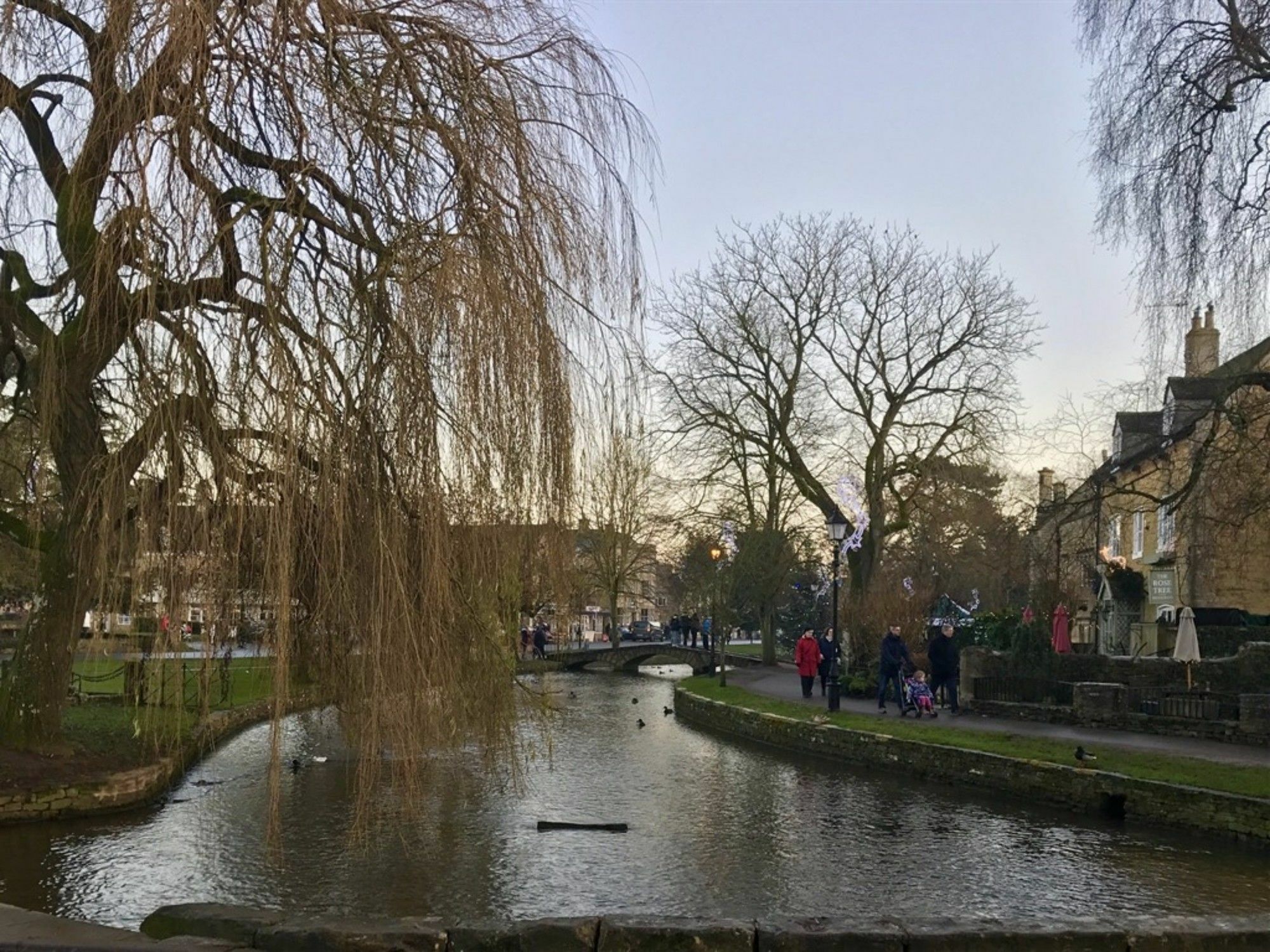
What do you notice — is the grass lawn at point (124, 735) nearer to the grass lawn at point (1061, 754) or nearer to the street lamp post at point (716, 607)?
the grass lawn at point (1061, 754)

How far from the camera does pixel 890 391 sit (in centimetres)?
3388

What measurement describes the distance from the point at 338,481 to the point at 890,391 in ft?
91.7

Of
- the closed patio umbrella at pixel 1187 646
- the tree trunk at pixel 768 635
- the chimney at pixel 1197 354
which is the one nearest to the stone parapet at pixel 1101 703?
the closed patio umbrella at pixel 1187 646

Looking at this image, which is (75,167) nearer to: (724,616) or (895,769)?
(895,769)

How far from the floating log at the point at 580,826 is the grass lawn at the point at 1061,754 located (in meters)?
6.67

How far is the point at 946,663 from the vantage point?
2189 cm

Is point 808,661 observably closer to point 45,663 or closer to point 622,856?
point 622,856

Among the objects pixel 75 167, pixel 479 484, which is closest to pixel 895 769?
pixel 479 484

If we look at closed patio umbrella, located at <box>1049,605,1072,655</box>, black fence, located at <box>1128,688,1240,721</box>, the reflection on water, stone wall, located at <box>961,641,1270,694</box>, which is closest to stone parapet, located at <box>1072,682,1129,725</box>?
black fence, located at <box>1128,688,1240,721</box>

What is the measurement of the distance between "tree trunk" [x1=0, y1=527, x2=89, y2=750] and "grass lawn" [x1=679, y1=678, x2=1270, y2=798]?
1309 cm

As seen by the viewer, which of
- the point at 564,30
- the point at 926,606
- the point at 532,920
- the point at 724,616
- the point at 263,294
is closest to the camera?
the point at 532,920

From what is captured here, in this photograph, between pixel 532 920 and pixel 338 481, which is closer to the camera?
pixel 532 920

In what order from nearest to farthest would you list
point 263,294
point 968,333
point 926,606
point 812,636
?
point 263,294, point 812,636, point 926,606, point 968,333

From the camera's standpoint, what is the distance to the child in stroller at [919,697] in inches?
840
